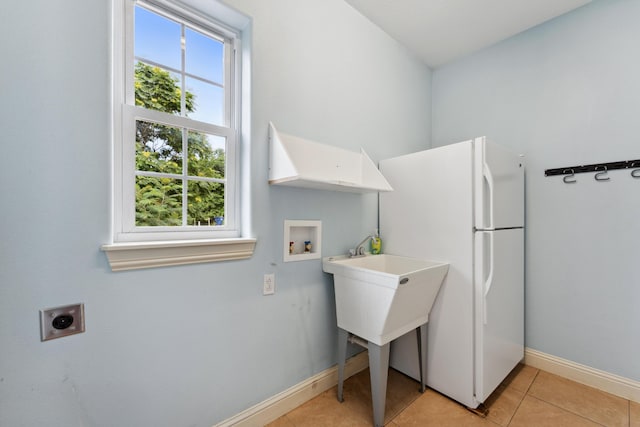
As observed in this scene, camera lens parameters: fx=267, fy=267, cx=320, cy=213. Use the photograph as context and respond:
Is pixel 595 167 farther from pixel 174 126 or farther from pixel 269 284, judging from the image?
pixel 174 126

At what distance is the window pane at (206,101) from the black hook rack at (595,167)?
8.35 ft

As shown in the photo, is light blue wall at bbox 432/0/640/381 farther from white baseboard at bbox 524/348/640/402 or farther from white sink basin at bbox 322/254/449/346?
white sink basin at bbox 322/254/449/346

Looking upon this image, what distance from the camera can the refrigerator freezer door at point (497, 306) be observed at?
171 cm

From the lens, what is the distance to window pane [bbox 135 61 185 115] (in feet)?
4.28

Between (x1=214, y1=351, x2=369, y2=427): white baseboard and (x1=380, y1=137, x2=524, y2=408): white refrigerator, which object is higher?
(x1=380, y1=137, x2=524, y2=408): white refrigerator

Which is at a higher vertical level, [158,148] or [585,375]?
[158,148]

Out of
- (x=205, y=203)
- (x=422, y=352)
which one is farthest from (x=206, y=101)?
(x=422, y=352)

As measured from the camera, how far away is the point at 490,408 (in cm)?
175

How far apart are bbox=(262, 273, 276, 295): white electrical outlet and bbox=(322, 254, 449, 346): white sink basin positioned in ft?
1.32

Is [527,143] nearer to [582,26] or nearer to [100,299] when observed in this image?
[582,26]

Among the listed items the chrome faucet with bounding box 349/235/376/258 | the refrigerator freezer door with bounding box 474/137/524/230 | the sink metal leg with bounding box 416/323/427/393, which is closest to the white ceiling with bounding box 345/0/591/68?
the refrigerator freezer door with bounding box 474/137/524/230

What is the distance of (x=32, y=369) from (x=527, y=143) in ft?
11.0

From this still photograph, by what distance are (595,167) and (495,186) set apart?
2.94 feet

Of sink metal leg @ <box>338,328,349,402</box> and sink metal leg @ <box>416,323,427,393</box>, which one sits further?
sink metal leg @ <box>416,323,427,393</box>
